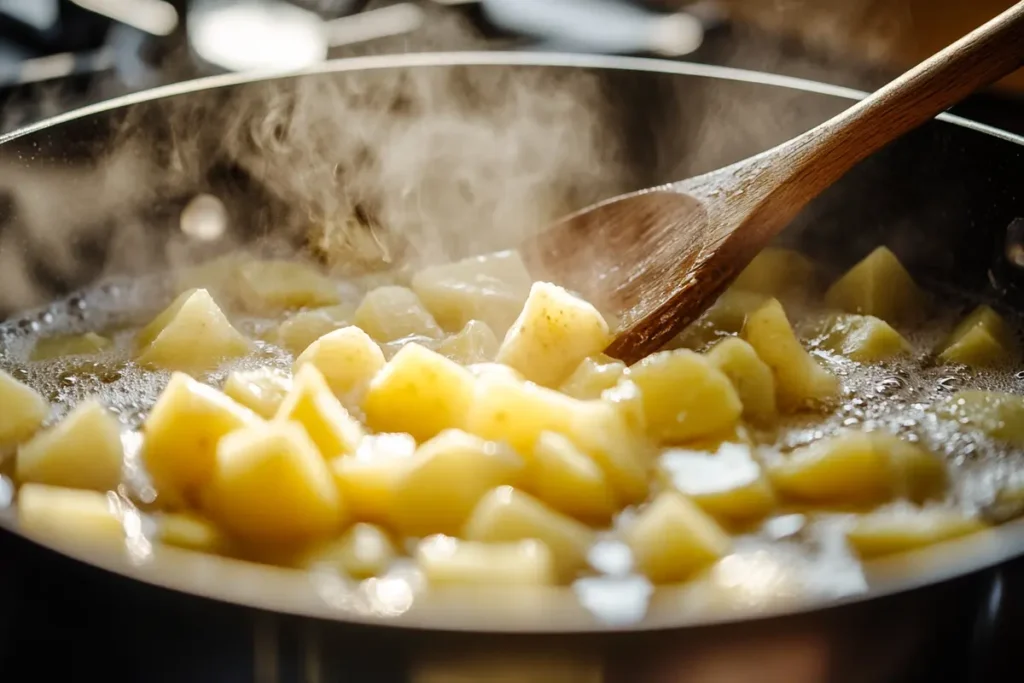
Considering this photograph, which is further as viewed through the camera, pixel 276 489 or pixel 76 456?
pixel 76 456

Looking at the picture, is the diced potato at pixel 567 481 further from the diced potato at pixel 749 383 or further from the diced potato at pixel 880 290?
the diced potato at pixel 880 290

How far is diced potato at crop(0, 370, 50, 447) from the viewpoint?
4.73ft

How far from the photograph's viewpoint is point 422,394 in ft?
Result: 4.72

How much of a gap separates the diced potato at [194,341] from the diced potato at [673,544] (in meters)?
0.83

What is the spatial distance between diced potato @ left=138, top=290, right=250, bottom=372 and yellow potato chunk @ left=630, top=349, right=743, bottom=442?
692 mm

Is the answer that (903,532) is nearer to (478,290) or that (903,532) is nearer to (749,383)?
(749,383)

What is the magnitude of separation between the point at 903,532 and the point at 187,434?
872 millimetres

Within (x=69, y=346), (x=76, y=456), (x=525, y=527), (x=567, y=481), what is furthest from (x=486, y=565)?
(x=69, y=346)

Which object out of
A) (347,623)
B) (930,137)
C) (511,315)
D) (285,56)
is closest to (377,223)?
(511,315)

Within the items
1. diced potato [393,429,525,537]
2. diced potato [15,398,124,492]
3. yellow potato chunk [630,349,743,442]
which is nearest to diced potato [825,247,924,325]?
yellow potato chunk [630,349,743,442]

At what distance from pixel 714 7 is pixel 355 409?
209 centimetres

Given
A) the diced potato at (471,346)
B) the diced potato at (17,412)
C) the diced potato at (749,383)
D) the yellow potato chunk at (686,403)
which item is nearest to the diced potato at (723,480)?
the yellow potato chunk at (686,403)

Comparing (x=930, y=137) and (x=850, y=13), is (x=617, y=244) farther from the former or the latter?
(x=850, y=13)

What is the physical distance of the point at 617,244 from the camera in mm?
1901
